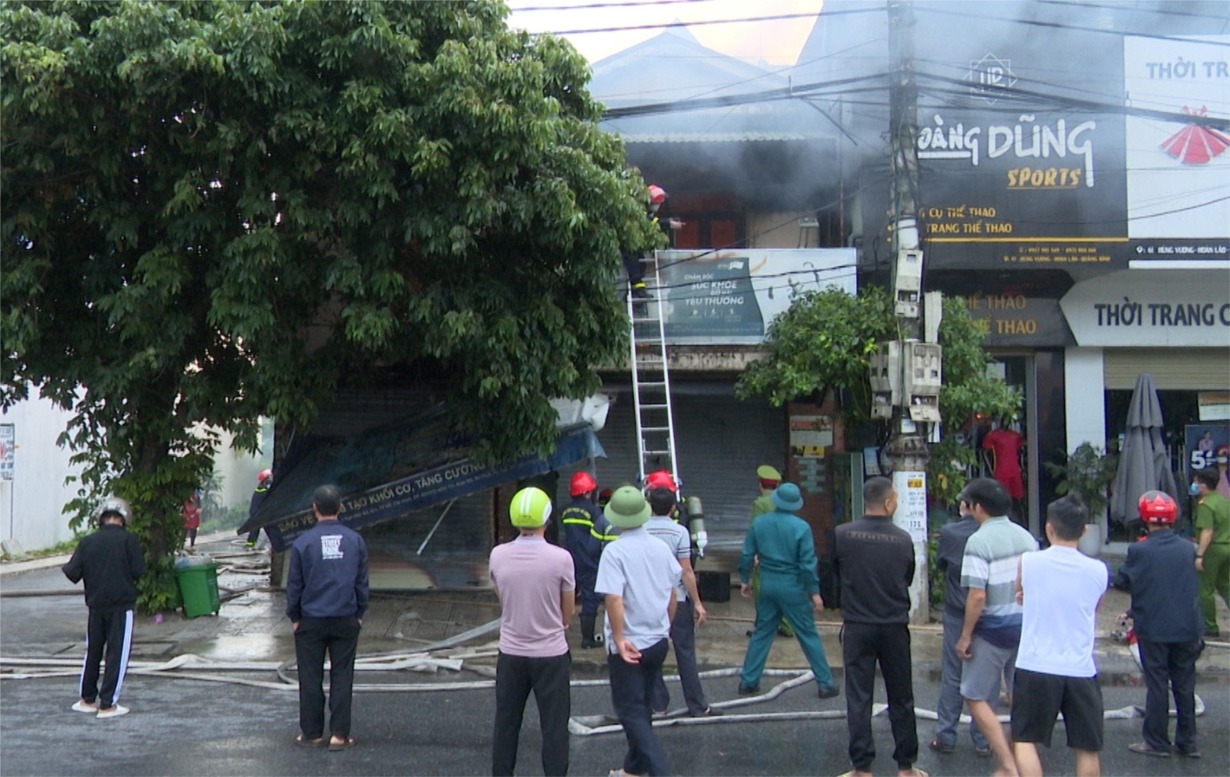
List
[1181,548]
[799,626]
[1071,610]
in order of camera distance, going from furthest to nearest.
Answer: [799,626] < [1181,548] < [1071,610]

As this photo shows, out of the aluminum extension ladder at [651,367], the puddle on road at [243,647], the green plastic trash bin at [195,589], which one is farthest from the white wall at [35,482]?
the aluminum extension ladder at [651,367]

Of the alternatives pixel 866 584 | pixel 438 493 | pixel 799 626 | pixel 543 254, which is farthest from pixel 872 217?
pixel 866 584

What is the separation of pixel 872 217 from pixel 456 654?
26.0 feet

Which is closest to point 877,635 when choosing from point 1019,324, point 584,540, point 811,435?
point 584,540

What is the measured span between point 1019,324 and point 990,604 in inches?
371

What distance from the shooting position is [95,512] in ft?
36.7

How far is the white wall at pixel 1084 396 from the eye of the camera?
15.1 m

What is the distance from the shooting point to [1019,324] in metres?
14.9

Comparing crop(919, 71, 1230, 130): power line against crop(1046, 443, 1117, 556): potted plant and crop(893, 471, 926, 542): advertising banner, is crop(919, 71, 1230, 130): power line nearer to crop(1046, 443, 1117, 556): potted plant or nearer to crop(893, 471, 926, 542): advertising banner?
crop(1046, 443, 1117, 556): potted plant

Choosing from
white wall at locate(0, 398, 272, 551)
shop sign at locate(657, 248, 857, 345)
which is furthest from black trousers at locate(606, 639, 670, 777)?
white wall at locate(0, 398, 272, 551)

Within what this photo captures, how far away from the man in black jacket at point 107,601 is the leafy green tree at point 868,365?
271 inches

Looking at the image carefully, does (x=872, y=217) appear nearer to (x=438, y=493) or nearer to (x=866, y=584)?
(x=438, y=493)

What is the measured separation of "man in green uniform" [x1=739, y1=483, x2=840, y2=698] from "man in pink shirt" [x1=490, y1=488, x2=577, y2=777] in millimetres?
2754

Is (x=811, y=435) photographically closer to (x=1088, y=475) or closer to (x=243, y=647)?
(x=1088, y=475)
